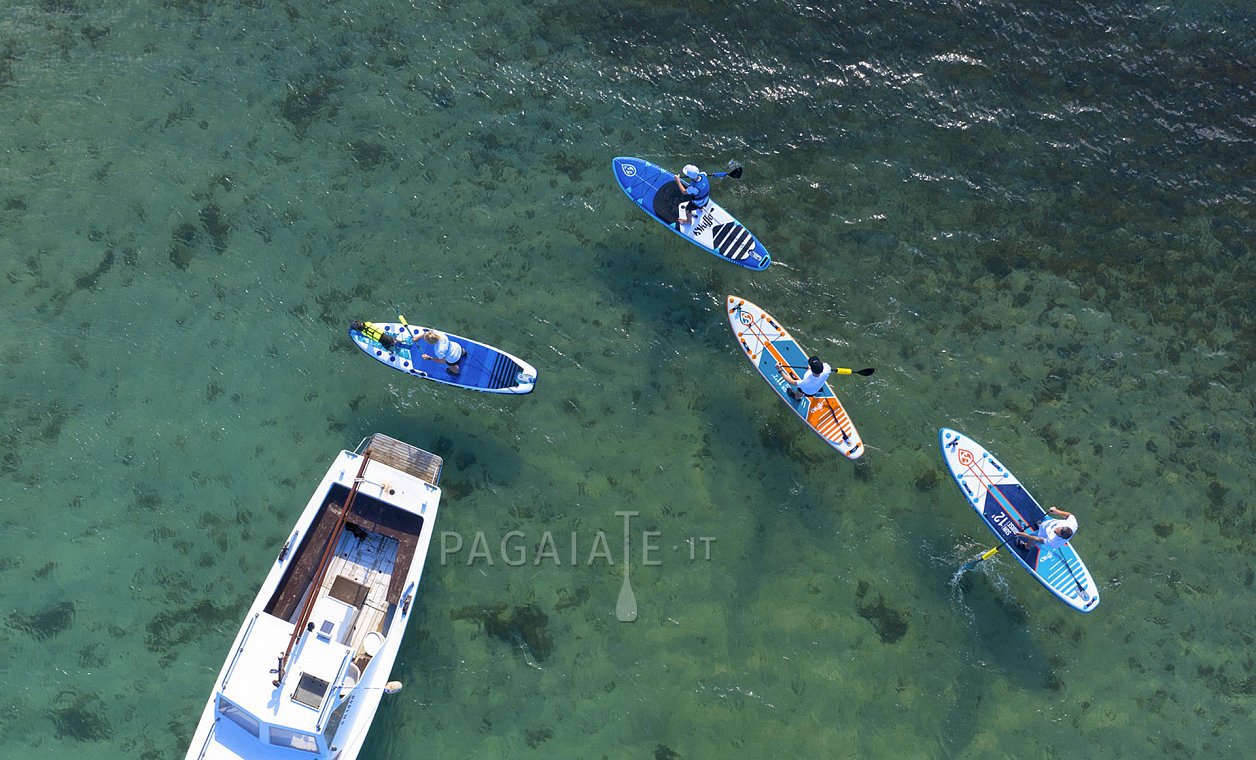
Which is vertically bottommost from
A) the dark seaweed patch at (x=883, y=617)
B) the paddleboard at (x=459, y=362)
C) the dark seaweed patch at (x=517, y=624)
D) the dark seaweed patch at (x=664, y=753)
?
the dark seaweed patch at (x=664, y=753)

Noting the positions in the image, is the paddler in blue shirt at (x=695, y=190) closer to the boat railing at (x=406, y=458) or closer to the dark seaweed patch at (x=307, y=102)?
→ the boat railing at (x=406, y=458)

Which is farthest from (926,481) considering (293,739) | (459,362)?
(293,739)

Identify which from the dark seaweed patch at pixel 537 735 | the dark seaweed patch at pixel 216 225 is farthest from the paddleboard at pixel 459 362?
the dark seaweed patch at pixel 537 735

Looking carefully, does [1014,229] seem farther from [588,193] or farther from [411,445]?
[411,445]

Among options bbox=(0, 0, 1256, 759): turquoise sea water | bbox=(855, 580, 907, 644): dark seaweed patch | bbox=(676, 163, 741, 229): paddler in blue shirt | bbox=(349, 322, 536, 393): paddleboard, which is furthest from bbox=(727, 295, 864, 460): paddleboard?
bbox=(349, 322, 536, 393): paddleboard

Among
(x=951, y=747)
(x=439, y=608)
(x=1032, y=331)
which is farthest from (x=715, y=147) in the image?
(x=951, y=747)

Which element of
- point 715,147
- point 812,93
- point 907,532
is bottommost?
point 907,532
